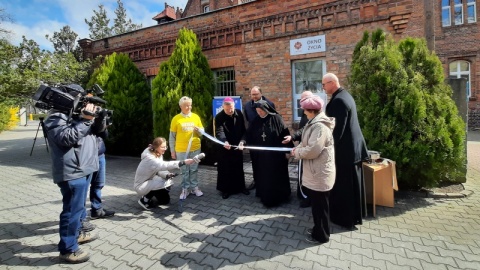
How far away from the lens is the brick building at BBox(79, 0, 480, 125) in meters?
6.38

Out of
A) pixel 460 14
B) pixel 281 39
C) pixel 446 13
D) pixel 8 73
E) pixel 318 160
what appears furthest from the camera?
pixel 446 13

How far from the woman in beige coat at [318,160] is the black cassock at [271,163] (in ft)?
3.75

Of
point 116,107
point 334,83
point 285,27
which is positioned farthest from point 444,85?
point 116,107

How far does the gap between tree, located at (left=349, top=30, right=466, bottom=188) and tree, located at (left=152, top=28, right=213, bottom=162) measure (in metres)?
4.04

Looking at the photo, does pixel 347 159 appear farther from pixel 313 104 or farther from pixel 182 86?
pixel 182 86

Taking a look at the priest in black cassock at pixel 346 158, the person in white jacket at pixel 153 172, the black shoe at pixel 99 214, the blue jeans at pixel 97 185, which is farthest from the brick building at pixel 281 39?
the black shoe at pixel 99 214

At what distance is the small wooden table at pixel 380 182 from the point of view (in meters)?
3.91

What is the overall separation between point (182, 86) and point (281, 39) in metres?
3.02

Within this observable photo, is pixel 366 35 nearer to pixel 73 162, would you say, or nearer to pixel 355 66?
pixel 355 66

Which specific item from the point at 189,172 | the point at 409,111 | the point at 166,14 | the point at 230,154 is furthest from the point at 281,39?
the point at 166,14

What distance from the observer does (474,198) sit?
4.53m

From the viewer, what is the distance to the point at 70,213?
9.77 feet

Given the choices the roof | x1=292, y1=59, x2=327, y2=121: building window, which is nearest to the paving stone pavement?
x1=292, y1=59, x2=327, y2=121: building window

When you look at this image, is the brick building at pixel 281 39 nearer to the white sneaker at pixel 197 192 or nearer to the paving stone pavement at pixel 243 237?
the white sneaker at pixel 197 192
